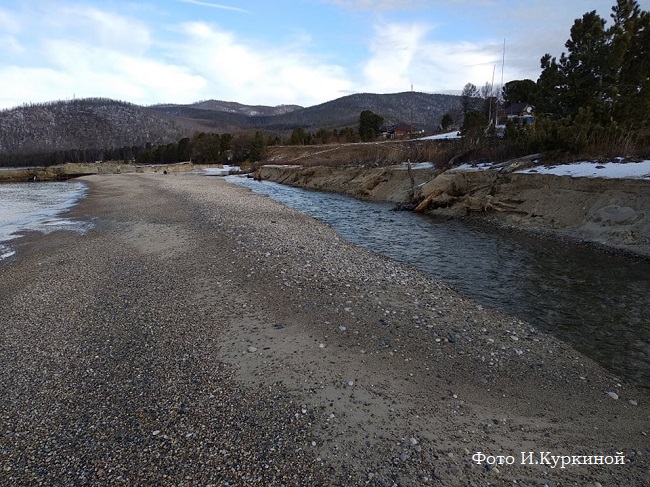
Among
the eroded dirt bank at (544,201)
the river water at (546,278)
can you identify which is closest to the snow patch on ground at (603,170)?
the eroded dirt bank at (544,201)

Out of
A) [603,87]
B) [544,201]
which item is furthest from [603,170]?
[603,87]

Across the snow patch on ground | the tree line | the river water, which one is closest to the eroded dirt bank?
the snow patch on ground

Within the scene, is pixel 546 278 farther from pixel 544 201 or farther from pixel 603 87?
pixel 603 87

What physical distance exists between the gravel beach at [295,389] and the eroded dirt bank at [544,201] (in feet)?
27.7

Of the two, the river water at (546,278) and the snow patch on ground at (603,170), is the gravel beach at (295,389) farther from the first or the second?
the snow patch on ground at (603,170)

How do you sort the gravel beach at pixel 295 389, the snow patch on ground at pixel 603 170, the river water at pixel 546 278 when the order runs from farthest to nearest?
the snow patch on ground at pixel 603 170 → the river water at pixel 546 278 → the gravel beach at pixel 295 389

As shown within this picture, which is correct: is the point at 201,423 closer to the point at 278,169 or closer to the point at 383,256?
the point at 383,256

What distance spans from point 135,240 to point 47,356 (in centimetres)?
876

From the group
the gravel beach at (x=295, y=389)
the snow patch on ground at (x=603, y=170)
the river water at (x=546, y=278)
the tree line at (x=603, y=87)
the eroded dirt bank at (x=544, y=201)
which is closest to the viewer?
the gravel beach at (x=295, y=389)

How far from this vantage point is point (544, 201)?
16719mm

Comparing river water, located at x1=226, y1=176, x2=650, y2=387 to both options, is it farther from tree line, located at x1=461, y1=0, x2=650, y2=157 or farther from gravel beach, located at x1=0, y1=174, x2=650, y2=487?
tree line, located at x1=461, y1=0, x2=650, y2=157

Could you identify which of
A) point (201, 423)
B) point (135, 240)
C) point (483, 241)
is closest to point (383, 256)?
point (483, 241)

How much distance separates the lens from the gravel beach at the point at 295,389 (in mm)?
3881

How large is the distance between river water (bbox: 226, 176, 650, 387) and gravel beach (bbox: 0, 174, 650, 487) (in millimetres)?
769
